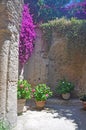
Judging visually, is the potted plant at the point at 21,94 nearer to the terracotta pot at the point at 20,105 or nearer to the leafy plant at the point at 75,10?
the terracotta pot at the point at 20,105

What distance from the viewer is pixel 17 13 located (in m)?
4.68

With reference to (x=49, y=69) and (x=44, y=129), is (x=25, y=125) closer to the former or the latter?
(x=44, y=129)

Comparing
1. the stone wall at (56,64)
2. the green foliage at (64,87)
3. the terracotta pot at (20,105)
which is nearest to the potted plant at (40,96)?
the terracotta pot at (20,105)

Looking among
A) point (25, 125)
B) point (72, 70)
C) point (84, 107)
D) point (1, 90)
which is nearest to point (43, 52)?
point (72, 70)

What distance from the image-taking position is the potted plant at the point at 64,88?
27.7ft

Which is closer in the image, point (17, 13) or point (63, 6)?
point (17, 13)

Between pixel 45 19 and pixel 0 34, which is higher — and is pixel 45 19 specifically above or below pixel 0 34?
above

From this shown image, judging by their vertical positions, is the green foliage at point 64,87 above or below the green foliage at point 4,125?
above

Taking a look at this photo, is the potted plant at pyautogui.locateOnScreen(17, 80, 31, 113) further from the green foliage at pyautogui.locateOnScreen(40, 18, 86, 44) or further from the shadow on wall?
the green foliage at pyautogui.locateOnScreen(40, 18, 86, 44)

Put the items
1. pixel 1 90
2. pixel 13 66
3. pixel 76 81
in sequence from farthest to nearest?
1. pixel 76 81
2. pixel 13 66
3. pixel 1 90

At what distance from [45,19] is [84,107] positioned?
4.90 meters

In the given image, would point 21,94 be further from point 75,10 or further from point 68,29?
point 75,10

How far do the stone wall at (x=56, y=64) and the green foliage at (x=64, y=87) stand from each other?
476mm

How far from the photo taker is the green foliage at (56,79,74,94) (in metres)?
8.44
